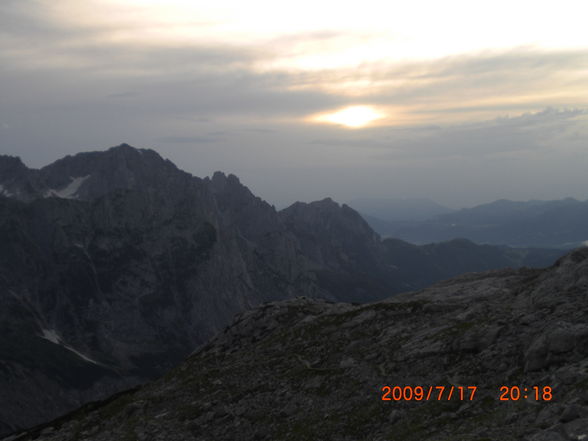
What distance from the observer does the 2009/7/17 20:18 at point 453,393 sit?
2984 cm

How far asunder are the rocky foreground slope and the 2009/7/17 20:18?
0.14 meters

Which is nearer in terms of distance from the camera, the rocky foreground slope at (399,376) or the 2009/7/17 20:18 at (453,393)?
the 2009/7/17 20:18 at (453,393)

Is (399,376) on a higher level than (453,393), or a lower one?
lower

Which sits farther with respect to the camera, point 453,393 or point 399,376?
point 399,376

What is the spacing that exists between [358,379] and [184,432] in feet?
49.8

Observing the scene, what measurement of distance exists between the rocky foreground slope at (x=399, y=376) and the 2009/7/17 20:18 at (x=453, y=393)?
140 mm

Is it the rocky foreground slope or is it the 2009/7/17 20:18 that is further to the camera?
the rocky foreground slope

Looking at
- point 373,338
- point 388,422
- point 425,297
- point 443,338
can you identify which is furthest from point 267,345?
point 388,422

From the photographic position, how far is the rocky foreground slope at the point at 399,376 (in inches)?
1187

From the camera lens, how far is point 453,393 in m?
34.6

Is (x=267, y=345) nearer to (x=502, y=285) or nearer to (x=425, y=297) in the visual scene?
(x=425, y=297)

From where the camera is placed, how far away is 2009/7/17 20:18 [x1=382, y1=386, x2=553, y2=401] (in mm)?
29836

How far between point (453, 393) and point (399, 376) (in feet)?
21.3

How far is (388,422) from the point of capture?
34312 millimetres
